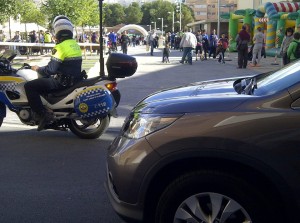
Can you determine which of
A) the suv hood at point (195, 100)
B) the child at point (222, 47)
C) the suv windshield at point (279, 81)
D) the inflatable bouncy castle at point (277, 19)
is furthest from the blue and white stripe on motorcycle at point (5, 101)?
the inflatable bouncy castle at point (277, 19)

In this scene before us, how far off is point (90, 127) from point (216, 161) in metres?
4.06

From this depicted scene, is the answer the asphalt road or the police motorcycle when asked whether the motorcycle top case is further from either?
the asphalt road

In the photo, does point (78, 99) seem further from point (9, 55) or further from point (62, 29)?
point (9, 55)

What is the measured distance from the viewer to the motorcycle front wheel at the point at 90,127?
256 inches

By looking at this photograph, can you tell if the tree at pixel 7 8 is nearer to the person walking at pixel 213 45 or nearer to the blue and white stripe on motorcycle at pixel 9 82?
the person walking at pixel 213 45

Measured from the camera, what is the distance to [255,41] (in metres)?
18.1

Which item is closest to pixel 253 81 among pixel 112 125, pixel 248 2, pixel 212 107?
pixel 212 107

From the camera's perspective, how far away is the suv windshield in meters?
3.00

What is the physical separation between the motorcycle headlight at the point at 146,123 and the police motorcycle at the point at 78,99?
2.90 m

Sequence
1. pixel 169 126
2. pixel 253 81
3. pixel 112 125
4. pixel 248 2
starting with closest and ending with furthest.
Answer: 1. pixel 169 126
2. pixel 253 81
3. pixel 112 125
4. pixel 248 2

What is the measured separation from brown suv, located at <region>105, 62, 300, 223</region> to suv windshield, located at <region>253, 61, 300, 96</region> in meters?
0.02

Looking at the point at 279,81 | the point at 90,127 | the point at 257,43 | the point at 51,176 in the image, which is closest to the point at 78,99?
the point at 90,127

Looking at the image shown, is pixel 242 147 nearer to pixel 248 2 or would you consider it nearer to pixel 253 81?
pixel 253 81

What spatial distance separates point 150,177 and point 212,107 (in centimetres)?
62
